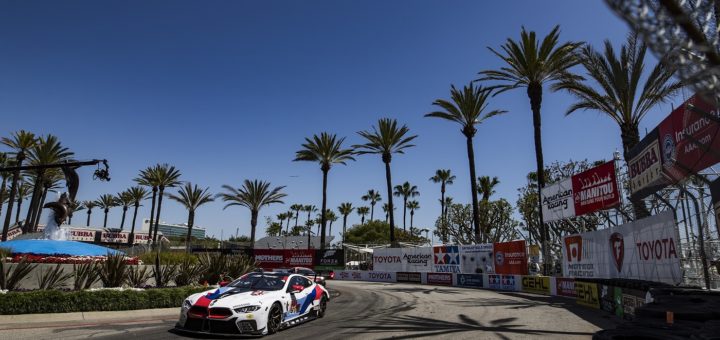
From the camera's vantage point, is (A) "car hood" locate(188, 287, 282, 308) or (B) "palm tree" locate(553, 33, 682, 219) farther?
(B) "palm tree" locate(553, 33, 682, 219)

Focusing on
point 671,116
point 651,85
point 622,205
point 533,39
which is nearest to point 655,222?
point 671,116

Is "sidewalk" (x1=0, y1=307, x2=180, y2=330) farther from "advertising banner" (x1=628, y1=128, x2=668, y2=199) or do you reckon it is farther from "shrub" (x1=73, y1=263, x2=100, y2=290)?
"advertising banner" (x1=628, y1=128, x2=668, y2=199)

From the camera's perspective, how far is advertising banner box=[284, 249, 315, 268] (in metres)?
42.4

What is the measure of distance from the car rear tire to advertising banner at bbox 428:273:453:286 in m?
23.6

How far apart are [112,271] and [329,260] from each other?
29.2 m

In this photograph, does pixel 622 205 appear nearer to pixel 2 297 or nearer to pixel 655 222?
pixel 655 222

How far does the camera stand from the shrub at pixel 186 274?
51.8ft

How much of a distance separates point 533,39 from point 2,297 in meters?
27.0

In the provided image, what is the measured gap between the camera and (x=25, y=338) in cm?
838

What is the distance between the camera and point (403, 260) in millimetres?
36406

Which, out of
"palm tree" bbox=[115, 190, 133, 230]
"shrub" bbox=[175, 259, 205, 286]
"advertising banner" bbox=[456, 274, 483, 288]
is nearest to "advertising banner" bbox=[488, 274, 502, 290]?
"advertising banner" bbox=[456, 274, 483, 288]

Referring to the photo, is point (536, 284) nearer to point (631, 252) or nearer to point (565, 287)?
point (565, 287)

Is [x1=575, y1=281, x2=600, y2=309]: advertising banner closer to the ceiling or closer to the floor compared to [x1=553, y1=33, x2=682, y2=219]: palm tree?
closer to the floor

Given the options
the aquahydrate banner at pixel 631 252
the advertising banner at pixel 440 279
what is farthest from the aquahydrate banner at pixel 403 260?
the aquahydrate banner at pixel 631 252
